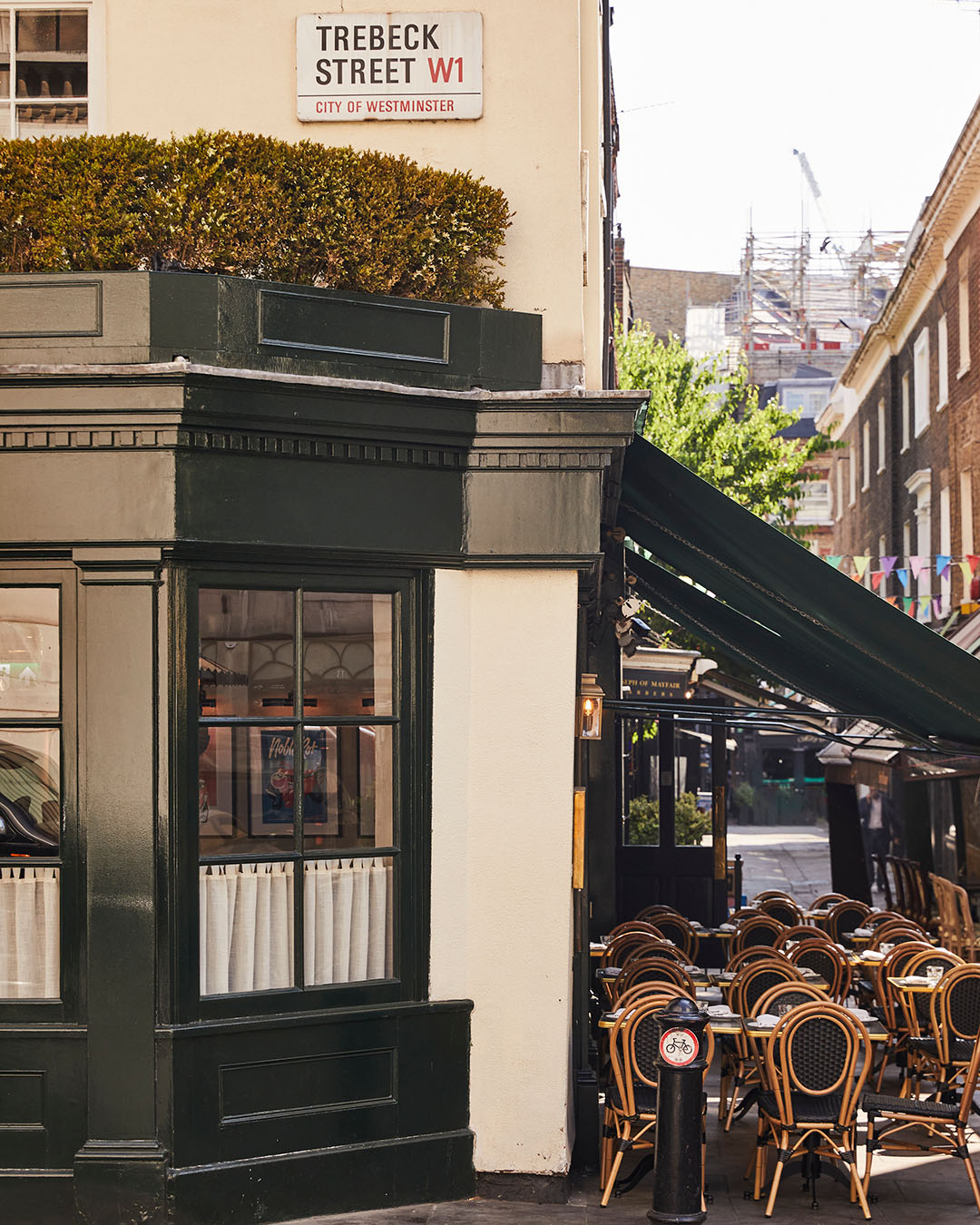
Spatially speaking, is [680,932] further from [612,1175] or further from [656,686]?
[612,1175]

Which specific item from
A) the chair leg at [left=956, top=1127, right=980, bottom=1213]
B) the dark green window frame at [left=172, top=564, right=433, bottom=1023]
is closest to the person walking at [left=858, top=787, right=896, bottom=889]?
the chair leg at [left=956, top=1127, right=980, bottom=1213]

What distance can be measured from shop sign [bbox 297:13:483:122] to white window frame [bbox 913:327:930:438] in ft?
63.7

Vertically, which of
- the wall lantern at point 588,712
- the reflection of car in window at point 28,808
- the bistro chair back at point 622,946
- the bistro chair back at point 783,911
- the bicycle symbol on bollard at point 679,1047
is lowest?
the bistro chair back at point 783,911

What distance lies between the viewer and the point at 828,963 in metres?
11.3

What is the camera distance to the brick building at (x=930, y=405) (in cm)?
2139

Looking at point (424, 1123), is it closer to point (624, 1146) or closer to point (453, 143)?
point (624, 1146)

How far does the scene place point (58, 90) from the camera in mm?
8188

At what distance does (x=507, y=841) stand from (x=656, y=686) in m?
9.27

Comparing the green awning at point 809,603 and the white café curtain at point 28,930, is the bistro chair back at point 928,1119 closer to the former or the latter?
the green awning at point 809,603

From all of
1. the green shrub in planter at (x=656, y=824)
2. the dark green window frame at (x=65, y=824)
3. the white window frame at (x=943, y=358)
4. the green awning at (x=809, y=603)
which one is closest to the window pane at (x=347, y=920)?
the dark green window frame at (x=65, y=824)

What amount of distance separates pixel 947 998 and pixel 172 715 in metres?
5.58

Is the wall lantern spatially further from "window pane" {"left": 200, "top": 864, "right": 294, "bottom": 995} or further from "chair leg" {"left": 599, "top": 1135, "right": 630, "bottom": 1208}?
"chair leg" {"left": 599, "top": 1135, "right": 630, "bottom": 1208}

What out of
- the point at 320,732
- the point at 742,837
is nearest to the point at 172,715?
the point at 320,732

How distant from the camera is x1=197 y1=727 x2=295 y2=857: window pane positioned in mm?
7184
